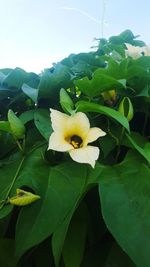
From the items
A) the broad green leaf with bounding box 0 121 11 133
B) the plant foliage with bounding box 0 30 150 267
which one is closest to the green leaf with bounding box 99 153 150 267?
the plant foliage with bounding box 0 30 150 267

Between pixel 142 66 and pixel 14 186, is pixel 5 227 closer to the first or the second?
pixel 14 186

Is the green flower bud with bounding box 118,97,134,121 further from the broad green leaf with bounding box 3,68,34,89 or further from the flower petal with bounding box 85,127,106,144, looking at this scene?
the broad green leaf with bounding box 3,68,34,89

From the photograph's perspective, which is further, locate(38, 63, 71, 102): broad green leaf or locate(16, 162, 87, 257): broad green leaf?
locate(38, 63, 71, 102): broad green leaf

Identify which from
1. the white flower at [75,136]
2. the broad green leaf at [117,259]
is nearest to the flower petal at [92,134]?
the white flower at [75,136]

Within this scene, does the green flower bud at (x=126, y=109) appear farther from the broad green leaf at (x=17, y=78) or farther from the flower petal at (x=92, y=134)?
the broad green leaf at (x=17, y=78)

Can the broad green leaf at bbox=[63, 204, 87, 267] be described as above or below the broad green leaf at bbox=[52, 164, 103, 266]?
below

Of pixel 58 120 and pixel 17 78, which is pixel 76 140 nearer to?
pixel 58 120

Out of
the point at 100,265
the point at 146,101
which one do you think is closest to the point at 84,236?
the point at 100,265
